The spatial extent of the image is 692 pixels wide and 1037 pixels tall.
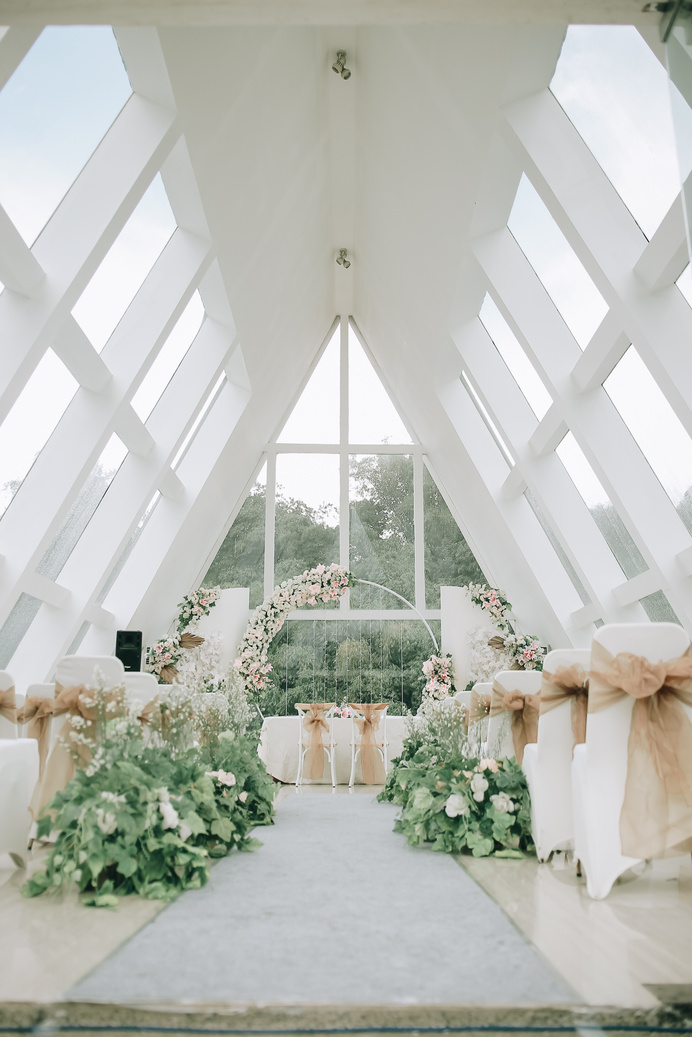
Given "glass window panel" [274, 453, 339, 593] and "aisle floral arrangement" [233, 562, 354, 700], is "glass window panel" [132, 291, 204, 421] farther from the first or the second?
"glass window panel" [274, 453, 339, 593]

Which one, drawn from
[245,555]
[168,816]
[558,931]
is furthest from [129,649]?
[558,931]

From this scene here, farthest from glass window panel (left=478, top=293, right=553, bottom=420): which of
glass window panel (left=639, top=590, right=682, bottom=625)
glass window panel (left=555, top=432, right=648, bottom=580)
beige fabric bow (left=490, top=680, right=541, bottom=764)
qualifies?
beige fabric bow (left=490, top=680, right=541, bottom=764)

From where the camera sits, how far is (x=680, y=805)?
10.3 ft

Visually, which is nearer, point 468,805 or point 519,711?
point 468,805

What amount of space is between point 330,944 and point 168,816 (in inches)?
38.2

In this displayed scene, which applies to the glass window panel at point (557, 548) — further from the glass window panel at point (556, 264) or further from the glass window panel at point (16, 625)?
the glass window panel at point (16, 625)

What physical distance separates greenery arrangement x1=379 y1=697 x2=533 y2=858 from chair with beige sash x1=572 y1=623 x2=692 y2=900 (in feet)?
2.53

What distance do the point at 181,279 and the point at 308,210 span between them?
2.38m

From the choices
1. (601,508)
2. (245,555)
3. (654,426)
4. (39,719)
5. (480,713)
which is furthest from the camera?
(245,555)

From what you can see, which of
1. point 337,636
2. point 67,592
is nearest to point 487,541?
point 337,636

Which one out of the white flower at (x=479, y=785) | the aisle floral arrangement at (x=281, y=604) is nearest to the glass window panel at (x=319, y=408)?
the aisle floral arrangement at (x=281, y=604)

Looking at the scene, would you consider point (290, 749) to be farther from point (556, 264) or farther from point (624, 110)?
point (624, 110)

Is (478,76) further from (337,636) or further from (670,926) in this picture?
(337,636)

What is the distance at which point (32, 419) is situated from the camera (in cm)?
539
